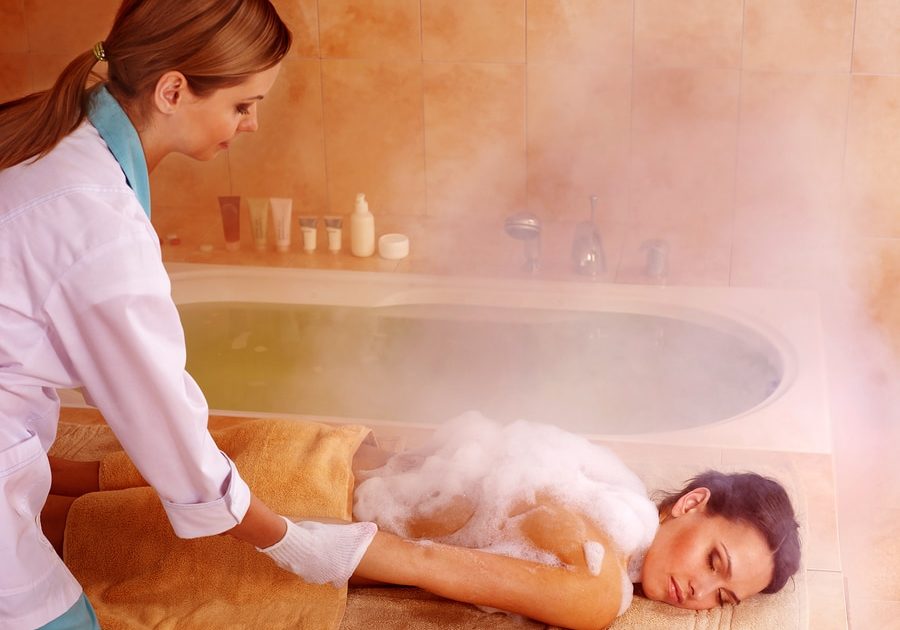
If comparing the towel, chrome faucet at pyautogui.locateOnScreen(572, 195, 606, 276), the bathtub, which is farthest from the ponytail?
chrome faucet at pyautogui.locateOnScreen(572, 195, 606, 276)

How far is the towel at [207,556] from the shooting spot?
1800 mm

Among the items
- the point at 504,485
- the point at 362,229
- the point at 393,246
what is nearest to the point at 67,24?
the point at 362,229

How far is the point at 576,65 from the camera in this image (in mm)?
3178

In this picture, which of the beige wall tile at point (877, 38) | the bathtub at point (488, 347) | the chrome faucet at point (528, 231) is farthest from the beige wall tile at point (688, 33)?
the bathtub at point (488, 347)

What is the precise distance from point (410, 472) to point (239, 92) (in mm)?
878

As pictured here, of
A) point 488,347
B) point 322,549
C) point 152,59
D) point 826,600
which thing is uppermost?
point 152,59

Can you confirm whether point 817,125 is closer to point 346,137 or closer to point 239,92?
point 346,137

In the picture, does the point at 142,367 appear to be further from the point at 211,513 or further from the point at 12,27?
the point at 12,27

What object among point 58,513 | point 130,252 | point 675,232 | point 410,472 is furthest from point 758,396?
point 130,252

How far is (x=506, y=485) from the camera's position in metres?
1.96

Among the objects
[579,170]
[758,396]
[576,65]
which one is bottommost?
[758,396]

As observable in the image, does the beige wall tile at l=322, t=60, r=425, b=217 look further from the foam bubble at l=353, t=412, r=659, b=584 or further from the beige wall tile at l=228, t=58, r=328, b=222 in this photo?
the foam bubble at l=353, t=412, r=659, b=584

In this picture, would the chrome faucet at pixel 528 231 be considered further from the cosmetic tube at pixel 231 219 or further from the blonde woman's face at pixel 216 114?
the blonde woman's face at pixel 216 114

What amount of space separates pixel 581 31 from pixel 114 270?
2182 mm
